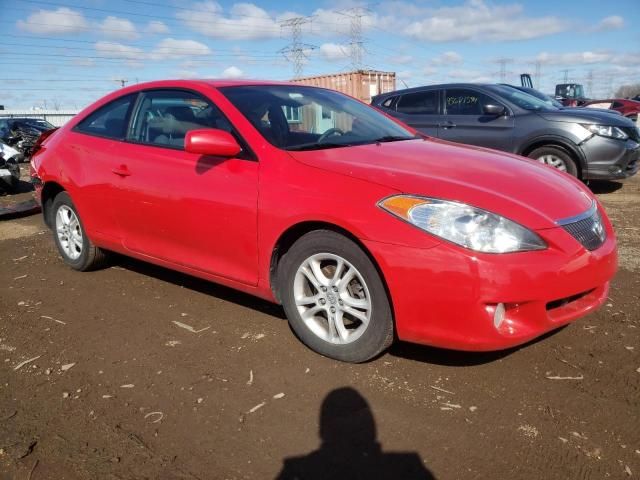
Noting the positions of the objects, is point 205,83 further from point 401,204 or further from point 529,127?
point 529,127

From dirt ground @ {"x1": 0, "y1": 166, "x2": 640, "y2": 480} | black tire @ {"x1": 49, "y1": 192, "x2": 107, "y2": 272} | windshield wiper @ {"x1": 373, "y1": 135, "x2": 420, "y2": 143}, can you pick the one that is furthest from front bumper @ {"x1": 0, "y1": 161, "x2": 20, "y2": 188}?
windshield wiper @ {"x1": 373, "y1": 135, "x2": 420, "y2": 143}

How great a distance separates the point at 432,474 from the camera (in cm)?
204

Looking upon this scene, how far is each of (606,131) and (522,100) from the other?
1.28 metres

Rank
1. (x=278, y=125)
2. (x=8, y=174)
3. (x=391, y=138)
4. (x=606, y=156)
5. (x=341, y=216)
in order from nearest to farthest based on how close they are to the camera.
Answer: (x=341, y=216) < (x=278, y=125) < (x=391, y=138) < (x=606, y=156) < (x=8, y=174)

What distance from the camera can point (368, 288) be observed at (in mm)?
2682

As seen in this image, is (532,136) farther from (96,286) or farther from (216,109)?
(96,286)

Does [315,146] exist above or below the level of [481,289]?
above

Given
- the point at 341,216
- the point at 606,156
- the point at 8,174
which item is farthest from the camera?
the point at 8,174

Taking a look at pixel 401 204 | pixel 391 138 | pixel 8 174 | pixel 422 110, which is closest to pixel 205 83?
pixel 391 138

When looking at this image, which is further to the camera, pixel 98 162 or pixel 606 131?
pixel 606 131

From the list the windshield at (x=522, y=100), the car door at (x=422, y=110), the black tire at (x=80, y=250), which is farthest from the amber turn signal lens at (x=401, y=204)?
the car door at (x=422, y=110)

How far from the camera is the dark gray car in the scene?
287 inches

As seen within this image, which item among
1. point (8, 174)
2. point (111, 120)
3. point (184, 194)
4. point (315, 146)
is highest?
point (111, 120)

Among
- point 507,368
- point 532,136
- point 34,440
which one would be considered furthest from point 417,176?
point 532,136
